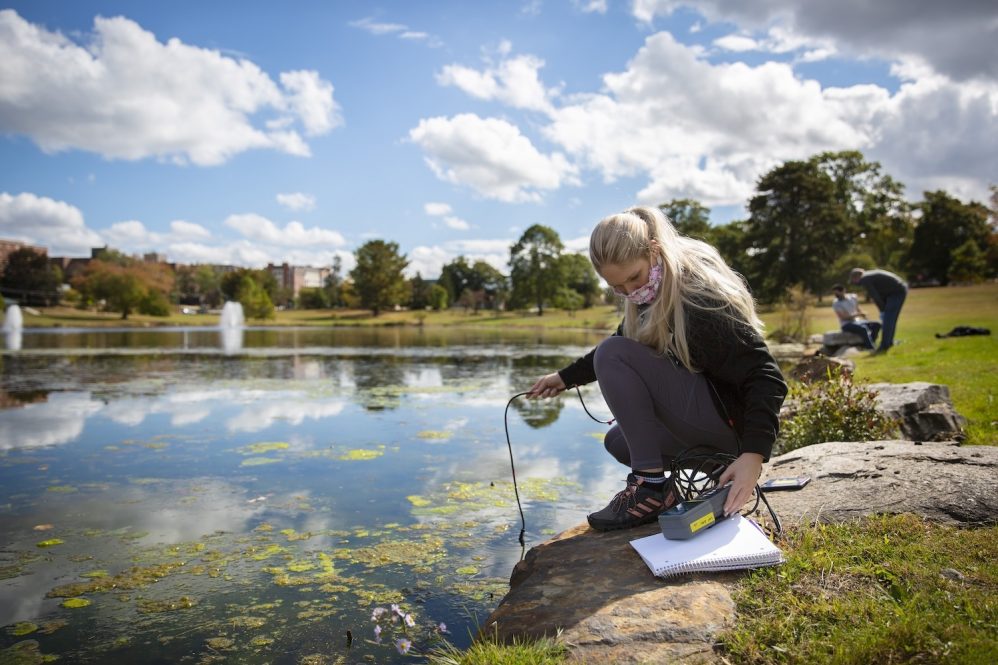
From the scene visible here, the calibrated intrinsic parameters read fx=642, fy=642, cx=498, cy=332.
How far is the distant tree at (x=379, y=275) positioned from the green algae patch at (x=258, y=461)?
63160 millimetres

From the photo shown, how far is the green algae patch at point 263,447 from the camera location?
6.46 metres

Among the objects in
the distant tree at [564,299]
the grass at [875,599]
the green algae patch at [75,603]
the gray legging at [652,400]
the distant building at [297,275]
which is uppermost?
the distant building at [297,275]

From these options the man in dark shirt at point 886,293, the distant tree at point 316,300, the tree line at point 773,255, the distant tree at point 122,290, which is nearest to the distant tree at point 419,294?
the tree line at point 773,255

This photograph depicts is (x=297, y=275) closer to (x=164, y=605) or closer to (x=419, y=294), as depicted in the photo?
(x=419, y=294)

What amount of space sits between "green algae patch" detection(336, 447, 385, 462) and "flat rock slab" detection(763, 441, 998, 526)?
12.2ft

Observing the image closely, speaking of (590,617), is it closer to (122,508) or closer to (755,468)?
(755,468)

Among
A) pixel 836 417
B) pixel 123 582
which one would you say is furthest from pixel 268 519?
pixel 836 417

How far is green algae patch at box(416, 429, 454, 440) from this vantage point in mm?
7289

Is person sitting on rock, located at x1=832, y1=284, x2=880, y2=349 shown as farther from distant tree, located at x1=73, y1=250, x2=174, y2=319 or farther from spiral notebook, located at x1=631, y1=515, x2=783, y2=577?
distant tree, located at x1=73, y1=250, x2=174, y2=319

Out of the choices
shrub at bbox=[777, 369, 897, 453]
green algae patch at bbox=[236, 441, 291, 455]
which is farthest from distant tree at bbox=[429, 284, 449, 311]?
shrub at bbox=[777, 369, 897, 453]

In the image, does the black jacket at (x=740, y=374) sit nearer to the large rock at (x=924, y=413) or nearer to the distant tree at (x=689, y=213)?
the large rock at (x=924, y=413)

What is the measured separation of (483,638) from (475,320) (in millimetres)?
60914

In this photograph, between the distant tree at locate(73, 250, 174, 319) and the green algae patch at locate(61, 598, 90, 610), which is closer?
the green algae patch at locate(61, 598, 90, 610)

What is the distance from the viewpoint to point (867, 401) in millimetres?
5078
